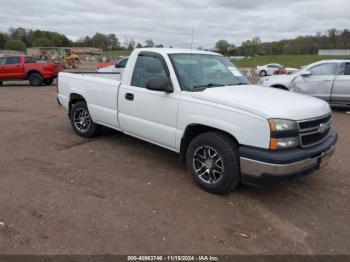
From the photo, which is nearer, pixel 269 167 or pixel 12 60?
pixel 269 167

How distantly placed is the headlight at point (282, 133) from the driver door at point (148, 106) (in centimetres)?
142

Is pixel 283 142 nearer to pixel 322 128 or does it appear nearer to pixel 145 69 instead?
pixel 322 128

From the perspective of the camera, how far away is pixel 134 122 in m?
5.62

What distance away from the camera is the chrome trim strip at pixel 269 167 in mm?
4008

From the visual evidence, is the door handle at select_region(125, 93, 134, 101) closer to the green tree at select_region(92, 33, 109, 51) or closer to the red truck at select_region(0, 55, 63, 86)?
the red truck at select_region(0, 55, 63, 86)

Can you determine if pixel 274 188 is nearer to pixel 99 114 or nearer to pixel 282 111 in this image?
pixel 282 111

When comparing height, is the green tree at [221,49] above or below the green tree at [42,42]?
below

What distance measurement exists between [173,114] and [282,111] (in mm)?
1492

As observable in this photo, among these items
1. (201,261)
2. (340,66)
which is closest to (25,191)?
(201,261)

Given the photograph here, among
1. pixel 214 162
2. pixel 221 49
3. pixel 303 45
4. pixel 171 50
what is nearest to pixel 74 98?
pixel 171 50

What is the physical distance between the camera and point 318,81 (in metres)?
11.4

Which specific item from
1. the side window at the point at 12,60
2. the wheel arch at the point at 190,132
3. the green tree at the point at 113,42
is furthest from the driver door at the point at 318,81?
the green tree at the point at 113,42

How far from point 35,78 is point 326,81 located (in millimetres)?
13864

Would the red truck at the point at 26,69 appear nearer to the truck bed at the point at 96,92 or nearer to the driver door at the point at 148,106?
the truck bed at the point at 96,92
